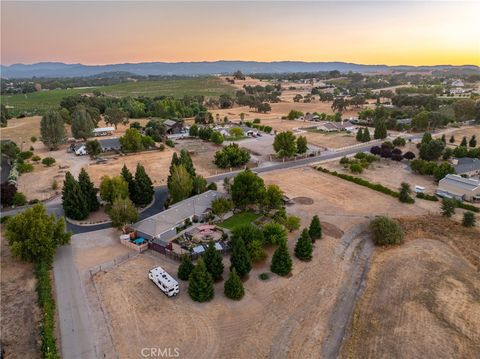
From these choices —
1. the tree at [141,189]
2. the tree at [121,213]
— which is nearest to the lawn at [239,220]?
the tree at [121,213]

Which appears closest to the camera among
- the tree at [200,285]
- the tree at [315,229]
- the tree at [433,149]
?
Result: the tree at [200,285]

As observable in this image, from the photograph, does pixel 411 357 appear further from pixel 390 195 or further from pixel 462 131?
pixel 462 131

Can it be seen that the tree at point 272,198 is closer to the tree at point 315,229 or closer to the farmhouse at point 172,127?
the tree at point 315,229

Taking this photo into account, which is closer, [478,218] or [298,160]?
[478,218]

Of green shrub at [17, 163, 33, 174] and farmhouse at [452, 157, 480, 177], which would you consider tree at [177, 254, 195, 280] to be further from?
farmhouse at [452, 157, 480, 177]

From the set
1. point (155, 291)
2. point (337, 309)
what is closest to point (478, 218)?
point (337, 309)

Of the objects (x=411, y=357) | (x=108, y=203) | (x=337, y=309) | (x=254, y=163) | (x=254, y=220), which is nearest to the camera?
(x=411, y=357)

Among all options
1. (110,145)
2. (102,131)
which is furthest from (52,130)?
(102,131)

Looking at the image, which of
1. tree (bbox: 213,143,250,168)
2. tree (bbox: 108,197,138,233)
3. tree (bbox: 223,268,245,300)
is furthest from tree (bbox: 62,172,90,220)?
tree (bbox: 213,143,250,168)
